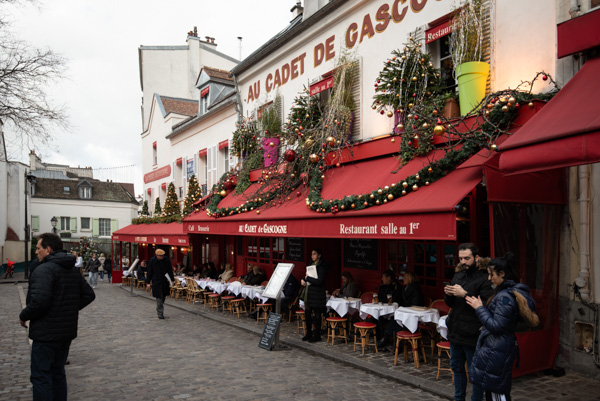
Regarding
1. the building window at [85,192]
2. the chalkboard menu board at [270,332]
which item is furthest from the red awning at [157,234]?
the building window at [85,192]

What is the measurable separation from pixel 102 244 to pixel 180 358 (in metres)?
37.5

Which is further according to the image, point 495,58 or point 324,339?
point 324,339

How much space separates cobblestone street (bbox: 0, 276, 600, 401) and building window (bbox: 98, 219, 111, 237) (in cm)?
3477

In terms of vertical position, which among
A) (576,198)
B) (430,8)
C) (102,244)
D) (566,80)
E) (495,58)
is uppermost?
(430,8)

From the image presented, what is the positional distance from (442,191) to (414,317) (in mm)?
1969

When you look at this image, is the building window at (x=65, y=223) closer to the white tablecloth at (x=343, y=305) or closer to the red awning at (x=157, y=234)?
the red awning at (x=157, y=234)

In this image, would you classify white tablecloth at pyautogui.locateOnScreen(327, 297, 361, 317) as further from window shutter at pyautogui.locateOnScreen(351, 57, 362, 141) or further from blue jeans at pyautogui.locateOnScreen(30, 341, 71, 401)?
blue jeans at pyautogui.locateOnScreen(30, 341, 71, 401)

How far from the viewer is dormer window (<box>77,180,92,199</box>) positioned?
43.1 m

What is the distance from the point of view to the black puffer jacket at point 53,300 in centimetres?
434

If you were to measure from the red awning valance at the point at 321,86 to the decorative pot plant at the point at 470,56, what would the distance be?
12.3 feet

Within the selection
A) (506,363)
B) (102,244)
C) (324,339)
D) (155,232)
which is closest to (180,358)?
(324,339)

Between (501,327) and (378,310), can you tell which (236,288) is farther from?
(501,327)

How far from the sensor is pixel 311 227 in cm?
809

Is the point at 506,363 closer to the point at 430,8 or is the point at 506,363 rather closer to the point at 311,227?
the point at 311,227
